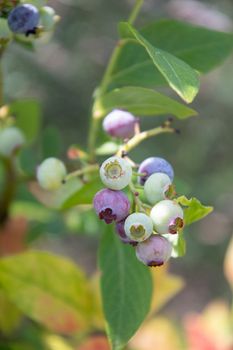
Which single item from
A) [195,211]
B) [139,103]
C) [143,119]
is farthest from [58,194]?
[143,119]

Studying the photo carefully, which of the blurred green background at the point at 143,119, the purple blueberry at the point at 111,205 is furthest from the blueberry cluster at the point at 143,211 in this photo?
the blurred green background at the point at 143,119

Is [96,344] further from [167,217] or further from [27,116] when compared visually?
[167,217]

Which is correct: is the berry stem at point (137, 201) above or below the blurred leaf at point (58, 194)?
above

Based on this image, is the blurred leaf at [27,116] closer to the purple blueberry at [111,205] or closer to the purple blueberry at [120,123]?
the purple blueberry at [120,123]

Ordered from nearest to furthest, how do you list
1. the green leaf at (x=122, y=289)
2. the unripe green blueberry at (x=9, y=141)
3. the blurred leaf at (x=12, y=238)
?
the green leaf at (x=122, y=289), the unripe green blueberry at (x=9, y=141), the blurred leaf at (x=12, y=238)

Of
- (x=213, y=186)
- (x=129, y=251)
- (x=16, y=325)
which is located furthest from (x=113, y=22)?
(x=129, y=251)

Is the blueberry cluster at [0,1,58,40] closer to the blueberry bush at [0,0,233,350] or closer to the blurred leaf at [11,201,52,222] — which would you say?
the blueberry bush at [0,0,233,350]

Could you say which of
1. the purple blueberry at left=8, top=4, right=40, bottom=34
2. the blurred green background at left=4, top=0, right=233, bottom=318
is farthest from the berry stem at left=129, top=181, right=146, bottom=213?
the blurred green background at left=4, top=0, right=233, bottom=318
